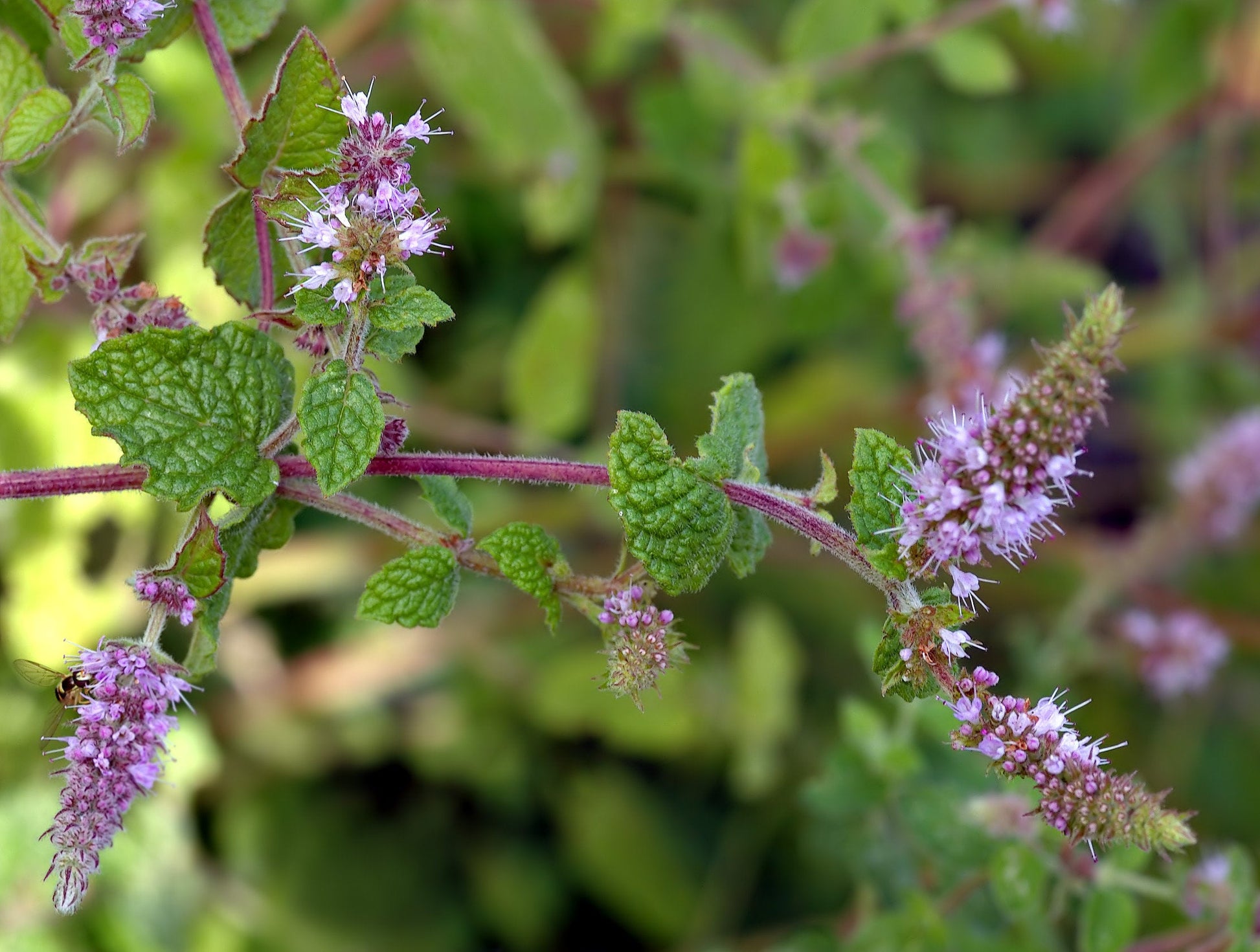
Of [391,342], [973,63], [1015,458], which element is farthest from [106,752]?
[973,63]

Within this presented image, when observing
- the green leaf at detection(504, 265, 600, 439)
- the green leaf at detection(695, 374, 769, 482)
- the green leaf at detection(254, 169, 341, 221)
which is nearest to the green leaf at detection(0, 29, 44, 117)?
the green leaf at detection(254, 169, 341, 221)

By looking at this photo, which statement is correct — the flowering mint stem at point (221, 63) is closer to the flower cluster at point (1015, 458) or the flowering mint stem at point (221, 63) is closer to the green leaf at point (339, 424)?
the green leaf at point (339, 424)

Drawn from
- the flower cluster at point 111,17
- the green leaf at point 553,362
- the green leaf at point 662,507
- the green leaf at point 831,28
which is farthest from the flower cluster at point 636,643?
the green leaf at point 831,28

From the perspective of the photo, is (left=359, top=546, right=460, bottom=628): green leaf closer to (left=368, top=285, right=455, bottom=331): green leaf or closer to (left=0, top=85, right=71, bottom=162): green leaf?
(left=368, top=285, right=455, bottom=331): green leaf

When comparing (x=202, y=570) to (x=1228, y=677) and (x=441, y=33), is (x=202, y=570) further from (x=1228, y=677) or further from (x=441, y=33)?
(x=1228, y=677)

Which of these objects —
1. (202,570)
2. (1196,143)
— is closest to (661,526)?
(202,570)

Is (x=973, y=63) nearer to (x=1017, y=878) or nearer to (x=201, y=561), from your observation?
(x=1017, y=878)
